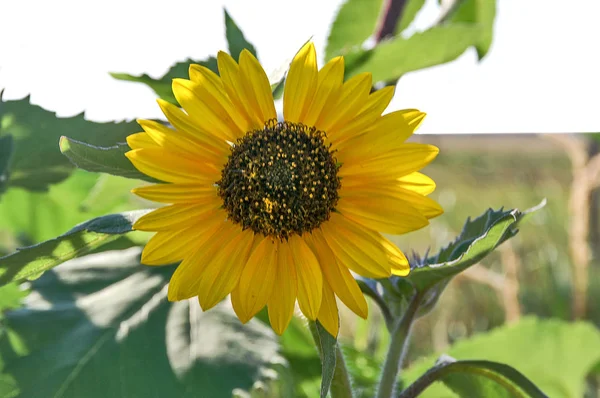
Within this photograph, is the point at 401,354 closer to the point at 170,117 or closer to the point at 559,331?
the point at 170,117

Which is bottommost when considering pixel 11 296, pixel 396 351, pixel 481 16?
pixel 11 296

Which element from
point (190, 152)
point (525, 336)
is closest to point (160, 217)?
point (190, 152)

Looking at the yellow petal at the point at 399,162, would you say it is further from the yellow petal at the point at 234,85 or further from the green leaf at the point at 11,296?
the green leaf at the point at 11,296

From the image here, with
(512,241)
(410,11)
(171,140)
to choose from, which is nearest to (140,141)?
(171,140)

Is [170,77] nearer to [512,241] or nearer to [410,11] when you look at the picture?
[410,11]

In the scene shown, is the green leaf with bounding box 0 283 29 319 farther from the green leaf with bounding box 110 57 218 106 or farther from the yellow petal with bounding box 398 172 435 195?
the yellow petal with bounding box 398 172 435 195

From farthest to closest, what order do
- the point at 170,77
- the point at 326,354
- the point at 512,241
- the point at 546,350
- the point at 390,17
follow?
1. the point at 512,241
2. the point at 546,350
3. the point at 390,17
4. the point at 170,77
5. the point at 326,354

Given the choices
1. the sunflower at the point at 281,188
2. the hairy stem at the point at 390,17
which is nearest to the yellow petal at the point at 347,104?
the sunflower at the point at 281,188
